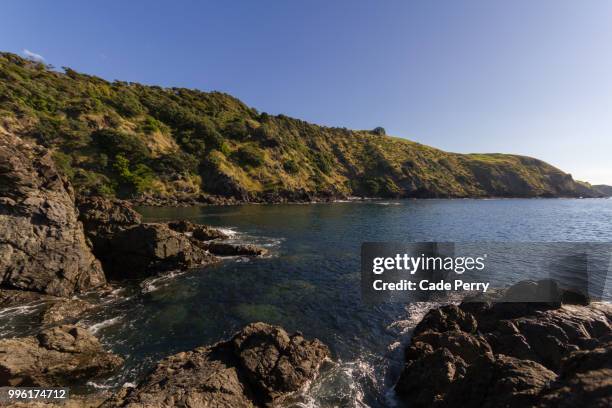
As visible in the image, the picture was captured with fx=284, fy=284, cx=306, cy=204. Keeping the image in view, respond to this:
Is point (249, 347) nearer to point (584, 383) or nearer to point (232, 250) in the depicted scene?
point (584, 383)

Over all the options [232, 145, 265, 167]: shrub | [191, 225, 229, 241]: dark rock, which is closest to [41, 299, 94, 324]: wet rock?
[191, 225, 229, 241]: dark rock

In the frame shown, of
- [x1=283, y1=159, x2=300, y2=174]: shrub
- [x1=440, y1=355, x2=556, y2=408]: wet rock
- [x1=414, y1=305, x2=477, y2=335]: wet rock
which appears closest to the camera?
[x1=440, y1=355, x2=556, y2=408]: wet rock

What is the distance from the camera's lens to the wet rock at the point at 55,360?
12.1 meters

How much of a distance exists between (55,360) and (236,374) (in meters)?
8.45

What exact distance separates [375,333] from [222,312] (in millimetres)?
10845

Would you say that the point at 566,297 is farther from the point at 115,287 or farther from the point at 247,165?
the point at 247,165

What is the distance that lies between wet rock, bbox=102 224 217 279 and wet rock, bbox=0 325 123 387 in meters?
13.7

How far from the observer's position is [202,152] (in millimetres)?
109938

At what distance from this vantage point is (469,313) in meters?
18.7

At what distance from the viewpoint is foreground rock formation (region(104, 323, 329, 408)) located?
35.2 feet

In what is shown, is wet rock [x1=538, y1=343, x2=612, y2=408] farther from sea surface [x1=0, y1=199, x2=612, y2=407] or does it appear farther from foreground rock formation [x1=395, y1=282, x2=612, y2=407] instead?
sea surface [x1=0, y1=199, x2=612, y2=407]

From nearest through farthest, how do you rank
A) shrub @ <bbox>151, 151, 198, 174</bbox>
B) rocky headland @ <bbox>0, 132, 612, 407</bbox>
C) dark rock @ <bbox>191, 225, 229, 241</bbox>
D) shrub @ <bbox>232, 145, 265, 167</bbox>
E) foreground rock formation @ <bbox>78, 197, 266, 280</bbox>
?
1. rocky headland @ <bbox>0, 132, 612, 407</bbox>
2. foreground rock formation @ <bbox>78, 197, 266, 280</bbox>
3. dark rock @ <bbox>191, 225, 229, 241</bbox>
4. shrub @ <bbox>151, 151, 198, 174</bbox>
5. shrub @ <bbox>232, 145, 265, 167</bbox>

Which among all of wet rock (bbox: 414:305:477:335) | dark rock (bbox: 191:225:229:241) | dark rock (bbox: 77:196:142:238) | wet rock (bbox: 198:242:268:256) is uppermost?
dark rock (bbox: 77:196:142:238)

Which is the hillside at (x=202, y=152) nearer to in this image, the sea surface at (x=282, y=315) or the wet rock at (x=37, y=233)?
the wet rock at (x=37, y=233)
